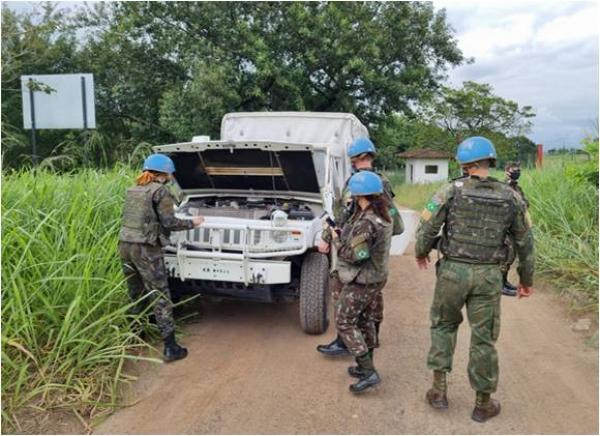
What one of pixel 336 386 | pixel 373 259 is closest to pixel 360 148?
pixel 373 259

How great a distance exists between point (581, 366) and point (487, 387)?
1335mm

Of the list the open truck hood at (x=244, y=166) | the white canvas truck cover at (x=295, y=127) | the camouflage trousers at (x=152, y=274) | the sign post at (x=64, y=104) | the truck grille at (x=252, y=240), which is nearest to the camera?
the camouflage trousers at (x=152, y=274)

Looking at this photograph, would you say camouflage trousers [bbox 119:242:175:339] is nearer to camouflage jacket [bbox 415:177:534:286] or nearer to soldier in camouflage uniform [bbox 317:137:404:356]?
soldier in camouflage uniform [bbox 317:137:404:356]

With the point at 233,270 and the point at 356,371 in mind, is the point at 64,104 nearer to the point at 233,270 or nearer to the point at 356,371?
the point at 233,270

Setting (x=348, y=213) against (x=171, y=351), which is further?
(x=171, y=351)

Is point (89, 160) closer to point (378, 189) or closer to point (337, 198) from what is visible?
point (337, 198)

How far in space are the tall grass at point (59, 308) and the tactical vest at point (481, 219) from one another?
2.36 metres

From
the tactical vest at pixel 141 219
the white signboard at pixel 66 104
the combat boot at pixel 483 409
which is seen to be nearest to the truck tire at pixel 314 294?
the tactical vest at pixel 141 219

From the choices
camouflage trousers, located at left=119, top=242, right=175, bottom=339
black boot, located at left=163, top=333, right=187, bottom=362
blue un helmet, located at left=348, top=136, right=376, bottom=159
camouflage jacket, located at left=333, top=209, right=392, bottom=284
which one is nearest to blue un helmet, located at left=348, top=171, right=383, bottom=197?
camouflage jacket, located at left=333, top=209, right=392, bottom=284

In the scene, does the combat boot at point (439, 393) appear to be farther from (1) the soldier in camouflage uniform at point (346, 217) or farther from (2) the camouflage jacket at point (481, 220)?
(2) the camouflage jacket at point (481, 220)

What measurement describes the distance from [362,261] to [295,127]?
167 inches

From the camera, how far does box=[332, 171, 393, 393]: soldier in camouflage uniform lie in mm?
3303

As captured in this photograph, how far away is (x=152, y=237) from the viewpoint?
150 inches

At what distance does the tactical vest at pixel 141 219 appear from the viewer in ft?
12.4
